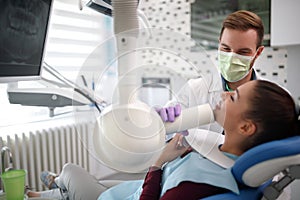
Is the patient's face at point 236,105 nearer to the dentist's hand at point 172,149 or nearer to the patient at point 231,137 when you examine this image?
the patient at point 231,137

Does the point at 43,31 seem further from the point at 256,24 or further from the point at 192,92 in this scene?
the point at 256,24

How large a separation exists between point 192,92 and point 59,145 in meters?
1.70

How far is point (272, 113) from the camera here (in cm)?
89

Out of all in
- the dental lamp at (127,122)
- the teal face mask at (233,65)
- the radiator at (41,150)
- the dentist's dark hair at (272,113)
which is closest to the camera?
the dental lamp at (127,122)

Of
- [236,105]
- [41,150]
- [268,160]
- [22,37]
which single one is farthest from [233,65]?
[41,150]

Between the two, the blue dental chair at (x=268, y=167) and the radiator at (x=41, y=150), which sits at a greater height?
the blue dental chair at (x=268, y=167)

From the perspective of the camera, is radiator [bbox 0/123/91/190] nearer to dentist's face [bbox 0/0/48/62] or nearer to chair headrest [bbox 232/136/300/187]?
dentist's face [bbox 0/0/48/62]

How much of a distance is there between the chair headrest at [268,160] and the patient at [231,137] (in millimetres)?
66

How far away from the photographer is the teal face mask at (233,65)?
1324 mm

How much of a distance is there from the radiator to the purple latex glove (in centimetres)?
124

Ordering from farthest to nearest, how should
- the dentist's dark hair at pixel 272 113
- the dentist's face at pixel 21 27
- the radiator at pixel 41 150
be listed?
the radiator at pixel 41 150 → the dentist's face at pixel 21 27 → the dentist's dark hair at pixel 272 113

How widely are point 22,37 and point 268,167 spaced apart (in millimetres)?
1048

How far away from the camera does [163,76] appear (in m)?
0.66

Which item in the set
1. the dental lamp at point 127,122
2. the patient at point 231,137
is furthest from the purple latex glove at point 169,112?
the patient at point 231,137
